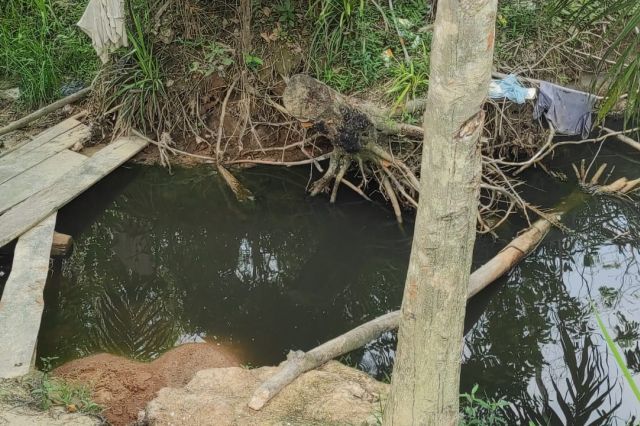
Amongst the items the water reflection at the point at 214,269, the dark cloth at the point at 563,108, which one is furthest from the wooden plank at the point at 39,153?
the dark cloth at the point at 563,108

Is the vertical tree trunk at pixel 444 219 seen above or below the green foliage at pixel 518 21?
below

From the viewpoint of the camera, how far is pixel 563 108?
6215 millimetres

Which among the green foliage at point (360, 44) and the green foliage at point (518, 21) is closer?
the green foliage at point (360, 44)

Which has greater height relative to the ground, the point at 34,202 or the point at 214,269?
the point at 34,202

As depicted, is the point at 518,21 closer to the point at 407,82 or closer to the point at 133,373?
the point at 407,82

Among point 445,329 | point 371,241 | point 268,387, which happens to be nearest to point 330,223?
point 371,241

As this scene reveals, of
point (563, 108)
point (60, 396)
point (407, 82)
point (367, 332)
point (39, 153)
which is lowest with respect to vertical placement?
point (60, 396)

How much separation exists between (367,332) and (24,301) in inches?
81.6

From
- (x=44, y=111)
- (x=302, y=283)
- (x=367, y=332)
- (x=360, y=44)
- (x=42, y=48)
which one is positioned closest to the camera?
(x=367, y=332)

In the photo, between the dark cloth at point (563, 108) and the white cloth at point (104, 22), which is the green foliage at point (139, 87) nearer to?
the white cloth at point (104, 22)

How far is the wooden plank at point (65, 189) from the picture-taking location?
4.96 m

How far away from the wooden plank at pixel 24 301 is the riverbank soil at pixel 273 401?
0.84m

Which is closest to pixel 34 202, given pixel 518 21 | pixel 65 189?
pixel 65 189

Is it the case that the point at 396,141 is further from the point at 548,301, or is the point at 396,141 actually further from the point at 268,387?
the point at 268,387
